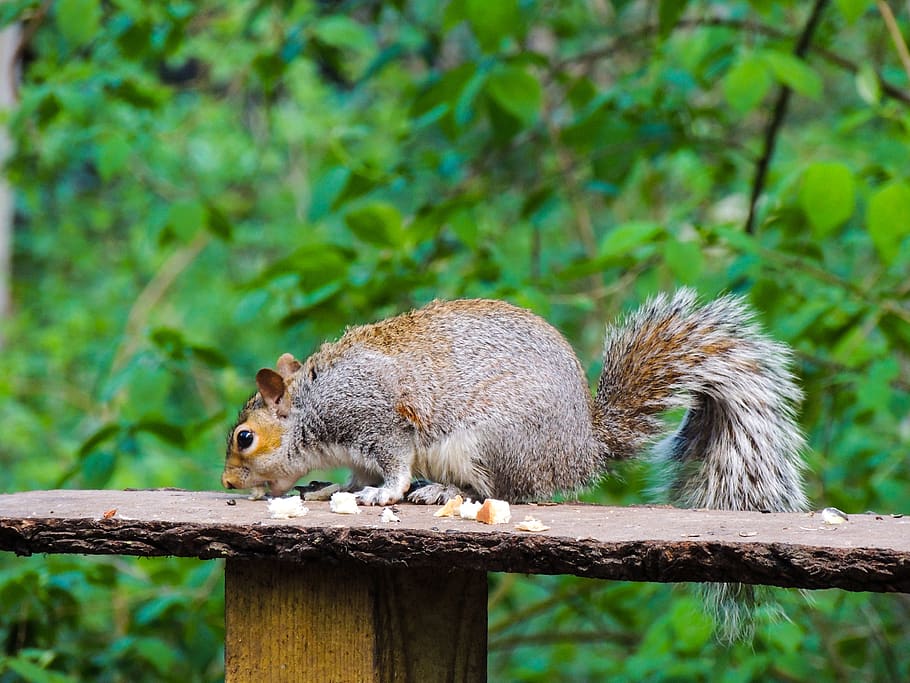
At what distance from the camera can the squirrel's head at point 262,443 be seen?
5.69 ft

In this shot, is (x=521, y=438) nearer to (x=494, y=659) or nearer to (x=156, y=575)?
(x=156, y=575)

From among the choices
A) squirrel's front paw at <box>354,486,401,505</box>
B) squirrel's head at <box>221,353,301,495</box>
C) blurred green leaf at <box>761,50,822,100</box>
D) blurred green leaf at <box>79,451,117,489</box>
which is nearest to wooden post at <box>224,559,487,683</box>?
squirrel's front paw at <box>354,486,401,505</box>

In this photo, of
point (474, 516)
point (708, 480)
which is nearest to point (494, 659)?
point (708, 480)

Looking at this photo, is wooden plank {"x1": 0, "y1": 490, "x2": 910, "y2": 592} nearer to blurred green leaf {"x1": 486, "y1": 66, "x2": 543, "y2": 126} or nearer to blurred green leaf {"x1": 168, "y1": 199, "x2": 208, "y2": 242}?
blurred green leaf {"x1": 486, "y1": 66, "x2": 543, "y2": 126}

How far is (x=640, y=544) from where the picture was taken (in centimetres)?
109

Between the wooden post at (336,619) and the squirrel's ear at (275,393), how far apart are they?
17.3 inches

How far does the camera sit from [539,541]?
1.12 m

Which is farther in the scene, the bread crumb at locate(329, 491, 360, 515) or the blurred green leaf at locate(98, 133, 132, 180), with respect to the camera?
the blurred green leaf at locate(98, 133, 132, 180)

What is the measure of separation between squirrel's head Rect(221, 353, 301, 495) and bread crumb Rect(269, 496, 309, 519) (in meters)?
0.35

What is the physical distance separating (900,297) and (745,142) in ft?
7.16

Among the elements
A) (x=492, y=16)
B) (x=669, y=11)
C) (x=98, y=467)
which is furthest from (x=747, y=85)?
(x=98, y=467)

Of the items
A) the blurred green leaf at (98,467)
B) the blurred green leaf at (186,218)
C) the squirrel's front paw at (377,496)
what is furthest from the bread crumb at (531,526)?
the blurred green leaf at (186,218)

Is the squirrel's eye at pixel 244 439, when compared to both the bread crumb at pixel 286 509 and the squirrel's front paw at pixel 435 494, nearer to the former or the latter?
the squirrel's front paw at pixel 435 494

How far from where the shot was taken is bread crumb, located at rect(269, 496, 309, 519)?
4.33 ft
